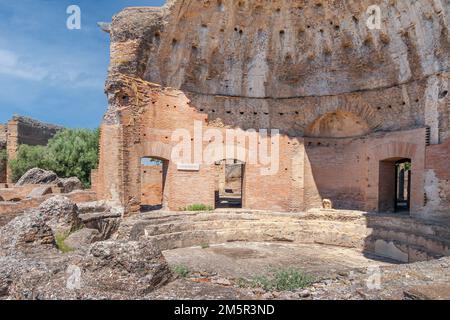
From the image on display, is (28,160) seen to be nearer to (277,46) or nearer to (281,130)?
(281,130)

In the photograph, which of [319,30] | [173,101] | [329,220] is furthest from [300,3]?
[329,220]

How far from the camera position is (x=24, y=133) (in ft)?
83.7

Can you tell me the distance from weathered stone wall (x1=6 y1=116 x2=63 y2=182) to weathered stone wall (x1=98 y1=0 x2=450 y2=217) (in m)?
16.9

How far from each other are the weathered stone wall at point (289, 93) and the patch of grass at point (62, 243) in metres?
4.53

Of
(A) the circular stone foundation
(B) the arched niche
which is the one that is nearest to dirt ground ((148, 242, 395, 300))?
(A) the circular stone foundation

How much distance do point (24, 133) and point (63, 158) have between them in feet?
19.5

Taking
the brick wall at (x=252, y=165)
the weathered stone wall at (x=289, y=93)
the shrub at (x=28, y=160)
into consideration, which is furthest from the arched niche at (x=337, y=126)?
the shrub at (x=28, y=160)

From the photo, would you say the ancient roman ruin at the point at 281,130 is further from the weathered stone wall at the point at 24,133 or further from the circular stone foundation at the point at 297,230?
the weathered stone wall at the point at 24,133

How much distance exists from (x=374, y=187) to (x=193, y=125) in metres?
7.34

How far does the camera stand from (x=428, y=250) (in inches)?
335

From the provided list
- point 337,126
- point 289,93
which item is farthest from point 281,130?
point 337,126

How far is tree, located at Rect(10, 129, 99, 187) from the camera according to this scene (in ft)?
72.7

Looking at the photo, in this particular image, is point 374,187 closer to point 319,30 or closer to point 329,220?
point 329,220

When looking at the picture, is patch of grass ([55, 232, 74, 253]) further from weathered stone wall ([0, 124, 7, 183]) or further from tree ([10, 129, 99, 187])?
weathered stone wall ([0, 124, 7, 183])
